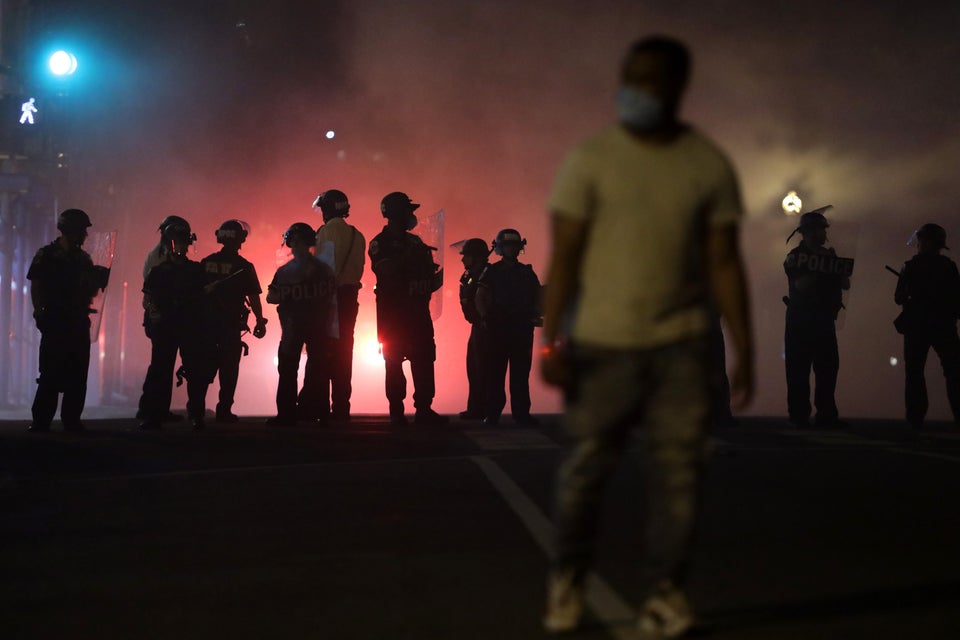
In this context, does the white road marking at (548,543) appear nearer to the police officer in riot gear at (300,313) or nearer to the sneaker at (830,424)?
the police officer in riot gear at (300,313)

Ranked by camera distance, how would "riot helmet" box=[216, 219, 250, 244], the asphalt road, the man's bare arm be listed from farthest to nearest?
1. "riot helmet" box=[216, 219, 250, 244]
2. the asphalt road
3. the man's bare arm

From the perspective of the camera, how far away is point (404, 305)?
1650 cm

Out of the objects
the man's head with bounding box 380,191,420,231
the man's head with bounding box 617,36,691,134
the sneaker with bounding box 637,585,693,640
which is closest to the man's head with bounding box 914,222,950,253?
the man's head with bounding box 380,191,420,231

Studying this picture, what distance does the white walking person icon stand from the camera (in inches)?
1205

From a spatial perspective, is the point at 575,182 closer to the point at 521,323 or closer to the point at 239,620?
the point at 239,620

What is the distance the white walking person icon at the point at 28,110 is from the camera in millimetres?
30609

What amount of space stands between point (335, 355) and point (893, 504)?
9.10m

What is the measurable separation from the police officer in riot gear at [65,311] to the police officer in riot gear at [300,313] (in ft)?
6.44

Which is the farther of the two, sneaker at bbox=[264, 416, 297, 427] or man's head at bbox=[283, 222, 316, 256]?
man's head at bbox=[283, 222, 316, 256]

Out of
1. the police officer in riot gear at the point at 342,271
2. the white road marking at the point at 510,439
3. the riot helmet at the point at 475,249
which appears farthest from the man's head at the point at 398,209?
the riot helmet at the point at 475,249

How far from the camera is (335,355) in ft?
53.9

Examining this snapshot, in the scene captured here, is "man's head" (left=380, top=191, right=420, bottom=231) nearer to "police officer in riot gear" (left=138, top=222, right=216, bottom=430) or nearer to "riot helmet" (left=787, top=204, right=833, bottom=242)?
"police officer in riot gear" (left=138, top=222, right=216, bottom=430)

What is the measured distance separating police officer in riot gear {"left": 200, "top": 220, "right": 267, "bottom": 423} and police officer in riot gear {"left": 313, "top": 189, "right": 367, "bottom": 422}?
0.84 m

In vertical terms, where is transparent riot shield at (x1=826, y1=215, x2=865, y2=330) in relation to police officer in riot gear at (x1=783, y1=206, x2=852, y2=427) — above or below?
above
